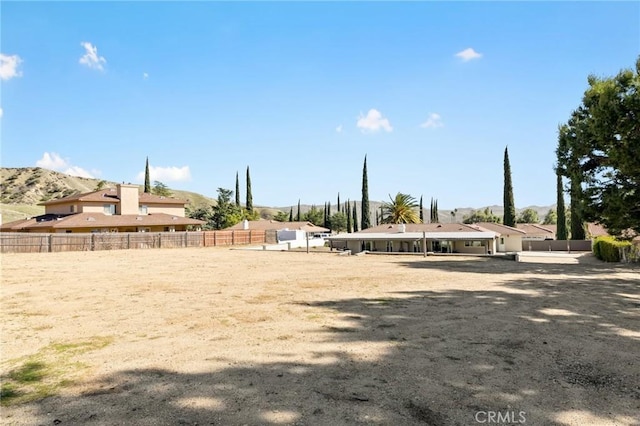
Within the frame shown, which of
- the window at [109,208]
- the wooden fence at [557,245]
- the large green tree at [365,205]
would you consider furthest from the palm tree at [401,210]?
the window at [109,208]

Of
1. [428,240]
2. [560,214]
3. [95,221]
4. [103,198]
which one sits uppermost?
[103,198]

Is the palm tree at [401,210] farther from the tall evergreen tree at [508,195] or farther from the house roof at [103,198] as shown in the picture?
the house roof at [103,198]

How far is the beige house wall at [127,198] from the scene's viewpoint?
166ft

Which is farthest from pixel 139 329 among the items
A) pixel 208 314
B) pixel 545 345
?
pixel 545 345

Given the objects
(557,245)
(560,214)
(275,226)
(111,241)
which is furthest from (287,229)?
(560,214)

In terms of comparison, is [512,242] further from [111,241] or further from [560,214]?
[111,241]

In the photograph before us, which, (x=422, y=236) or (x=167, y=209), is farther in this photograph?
(x=167, y=209)

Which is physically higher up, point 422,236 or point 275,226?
point 275,226

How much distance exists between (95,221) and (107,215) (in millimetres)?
3552

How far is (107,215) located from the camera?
1882 inches

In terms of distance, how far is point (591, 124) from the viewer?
63.4 feet

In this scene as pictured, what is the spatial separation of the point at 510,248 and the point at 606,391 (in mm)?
48322

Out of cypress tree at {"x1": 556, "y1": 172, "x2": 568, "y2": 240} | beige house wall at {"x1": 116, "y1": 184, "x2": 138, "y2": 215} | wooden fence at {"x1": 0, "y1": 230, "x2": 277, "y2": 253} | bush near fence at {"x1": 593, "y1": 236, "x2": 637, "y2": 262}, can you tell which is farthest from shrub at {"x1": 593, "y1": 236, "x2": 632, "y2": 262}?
beige house wall at {"x1": 116, "y1": 184, "x2": 138, "y2": 215}
